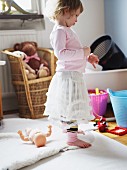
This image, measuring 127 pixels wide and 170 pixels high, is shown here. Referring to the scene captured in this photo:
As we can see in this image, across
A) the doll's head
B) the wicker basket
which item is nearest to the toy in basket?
the wicker basket

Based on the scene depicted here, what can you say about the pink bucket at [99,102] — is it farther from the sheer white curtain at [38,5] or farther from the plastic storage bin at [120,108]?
the sheer white curtain at [38,5]

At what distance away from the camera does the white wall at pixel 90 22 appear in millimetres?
3309

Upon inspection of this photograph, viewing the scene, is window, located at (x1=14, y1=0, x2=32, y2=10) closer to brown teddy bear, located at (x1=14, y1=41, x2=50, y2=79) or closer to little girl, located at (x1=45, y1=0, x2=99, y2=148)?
brown teddy bear, located at (x1=14, y1=41, x2=50, y2=79)

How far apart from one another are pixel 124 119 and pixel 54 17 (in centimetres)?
94

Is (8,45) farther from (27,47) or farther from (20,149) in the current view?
(20,149)

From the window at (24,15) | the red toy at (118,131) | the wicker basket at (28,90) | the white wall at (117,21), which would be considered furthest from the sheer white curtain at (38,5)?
the red toy at (118,131)

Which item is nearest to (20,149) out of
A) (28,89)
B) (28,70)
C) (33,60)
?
(28,89)

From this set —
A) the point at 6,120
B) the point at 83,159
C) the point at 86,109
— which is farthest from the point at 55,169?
the point at 6,120

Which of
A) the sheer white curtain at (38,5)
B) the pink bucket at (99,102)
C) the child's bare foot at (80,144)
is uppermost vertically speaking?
the sheer white curtain at (38,5)

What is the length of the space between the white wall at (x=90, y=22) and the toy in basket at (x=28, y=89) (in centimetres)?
62

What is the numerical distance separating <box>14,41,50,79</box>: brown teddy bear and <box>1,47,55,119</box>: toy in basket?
6 cm

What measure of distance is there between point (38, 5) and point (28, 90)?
0.96m

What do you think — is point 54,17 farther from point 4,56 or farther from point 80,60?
point 4,56

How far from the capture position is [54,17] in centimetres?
188
